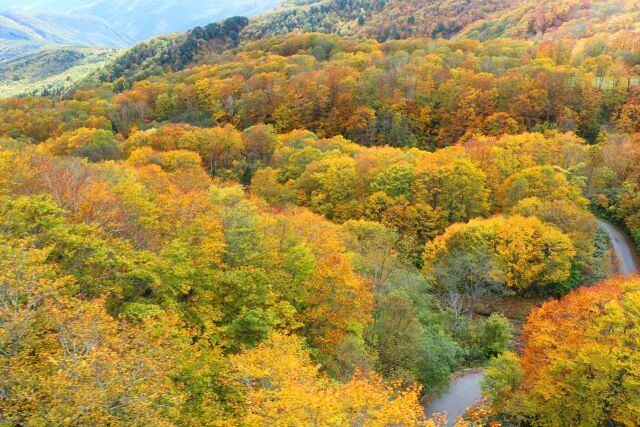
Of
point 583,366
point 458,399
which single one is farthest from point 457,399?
point 583,366

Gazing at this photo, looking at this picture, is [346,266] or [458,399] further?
[458,399]

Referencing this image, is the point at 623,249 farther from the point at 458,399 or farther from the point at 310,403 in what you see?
the point at 310,403

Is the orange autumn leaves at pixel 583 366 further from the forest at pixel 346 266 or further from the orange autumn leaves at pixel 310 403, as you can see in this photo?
the orange autumn leaves at pixel 310 403

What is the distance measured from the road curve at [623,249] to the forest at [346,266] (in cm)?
142

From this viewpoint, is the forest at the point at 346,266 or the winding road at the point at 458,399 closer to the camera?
the forest at the point at 346,266

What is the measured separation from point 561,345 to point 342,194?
1614 inches

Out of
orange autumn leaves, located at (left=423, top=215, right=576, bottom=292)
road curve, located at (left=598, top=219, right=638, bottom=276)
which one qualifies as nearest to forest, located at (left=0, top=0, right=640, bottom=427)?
orange autumn leaves, located at (left=423, top=215, right=576, bottom=292)

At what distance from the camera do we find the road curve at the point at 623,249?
50.4m

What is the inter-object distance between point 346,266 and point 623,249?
42534 millimetres

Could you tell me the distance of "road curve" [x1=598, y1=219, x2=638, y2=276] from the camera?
50.4 m

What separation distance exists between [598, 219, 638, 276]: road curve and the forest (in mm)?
1417

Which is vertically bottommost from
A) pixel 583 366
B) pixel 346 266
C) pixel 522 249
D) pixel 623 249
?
pixel 623 249

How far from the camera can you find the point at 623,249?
53.9 meters

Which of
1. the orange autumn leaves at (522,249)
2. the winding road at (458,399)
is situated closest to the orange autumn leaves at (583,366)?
the winding road at (458,399)
